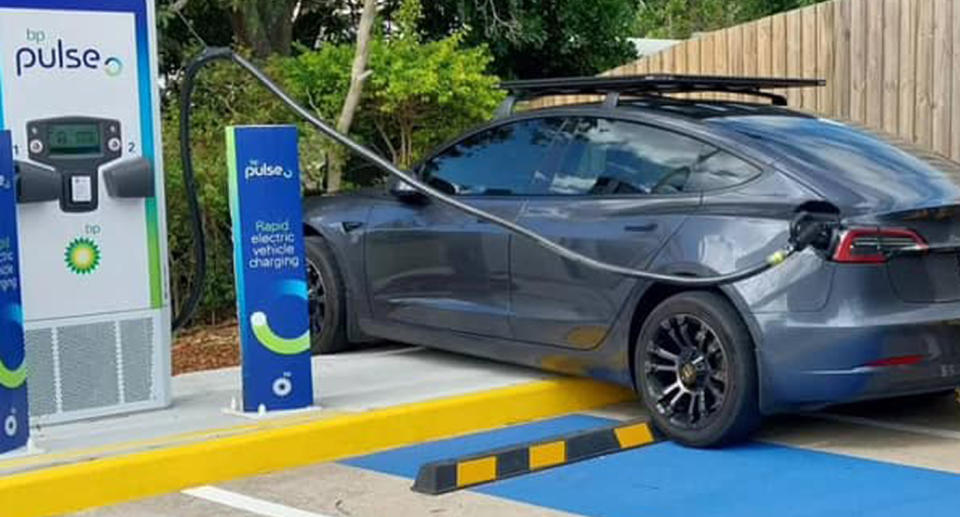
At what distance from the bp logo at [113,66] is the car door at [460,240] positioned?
2.07 m

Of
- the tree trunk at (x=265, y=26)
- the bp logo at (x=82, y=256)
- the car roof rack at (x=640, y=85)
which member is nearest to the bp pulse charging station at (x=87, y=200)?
the bp logo at (x=82, y=256)

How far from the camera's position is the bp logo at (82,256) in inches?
254

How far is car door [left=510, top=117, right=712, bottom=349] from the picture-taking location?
22.4 feet

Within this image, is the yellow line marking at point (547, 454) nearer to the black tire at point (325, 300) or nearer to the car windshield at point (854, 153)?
the car windshield at point (854, 153)

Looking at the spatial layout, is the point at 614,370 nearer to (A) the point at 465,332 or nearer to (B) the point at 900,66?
(A) the point at 465,332

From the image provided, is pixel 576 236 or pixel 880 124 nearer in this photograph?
pixel 576 236

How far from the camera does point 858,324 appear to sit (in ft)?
20.0

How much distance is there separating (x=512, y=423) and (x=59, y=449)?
7.76 ft

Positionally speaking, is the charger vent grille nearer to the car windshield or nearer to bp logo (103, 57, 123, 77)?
bp logo (103, 57, 123, 77)

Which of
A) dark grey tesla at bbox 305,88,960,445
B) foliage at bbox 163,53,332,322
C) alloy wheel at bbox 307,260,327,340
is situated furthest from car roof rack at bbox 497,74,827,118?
foliage at bbox 163,53,332,322

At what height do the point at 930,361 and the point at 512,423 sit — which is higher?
the point at 930,361

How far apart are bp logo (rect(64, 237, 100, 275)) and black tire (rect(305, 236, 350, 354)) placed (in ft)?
7.07

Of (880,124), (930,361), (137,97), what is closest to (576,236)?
(930,361)

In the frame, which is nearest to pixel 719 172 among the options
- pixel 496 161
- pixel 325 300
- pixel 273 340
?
pixel 496 161
